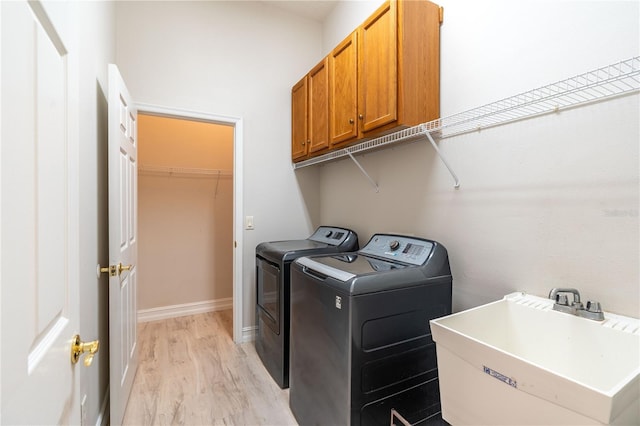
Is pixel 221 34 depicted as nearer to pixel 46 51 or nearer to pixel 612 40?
pixel 46 51

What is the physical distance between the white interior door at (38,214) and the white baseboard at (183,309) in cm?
274

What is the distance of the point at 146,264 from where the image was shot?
315cm

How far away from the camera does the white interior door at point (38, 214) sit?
0.42 meters

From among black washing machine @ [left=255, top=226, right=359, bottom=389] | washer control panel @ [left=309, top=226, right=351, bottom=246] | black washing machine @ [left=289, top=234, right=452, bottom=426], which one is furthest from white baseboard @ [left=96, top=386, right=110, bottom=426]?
washer control panel @ [left=309, top=226, right=351, bottom=246]

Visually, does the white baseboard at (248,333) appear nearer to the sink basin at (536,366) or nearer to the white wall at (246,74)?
the white wall at (246,74)

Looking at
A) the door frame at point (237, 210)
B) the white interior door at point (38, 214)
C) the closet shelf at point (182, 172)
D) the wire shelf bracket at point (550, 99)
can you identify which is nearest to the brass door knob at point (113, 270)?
the white interior door at point (38, 214)

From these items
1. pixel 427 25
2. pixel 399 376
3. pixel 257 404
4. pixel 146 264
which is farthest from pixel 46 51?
pixel 146 264

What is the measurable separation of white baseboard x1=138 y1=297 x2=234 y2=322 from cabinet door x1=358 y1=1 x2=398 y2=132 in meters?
2.75

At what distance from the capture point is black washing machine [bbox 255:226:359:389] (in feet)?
6.41

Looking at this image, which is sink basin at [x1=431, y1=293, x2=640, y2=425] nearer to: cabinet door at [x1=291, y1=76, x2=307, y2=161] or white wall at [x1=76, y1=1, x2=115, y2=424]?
white wall at [x1=76, y1=1, x2=115, y2=424]

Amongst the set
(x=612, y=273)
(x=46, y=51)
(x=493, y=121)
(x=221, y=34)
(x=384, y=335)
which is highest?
(x=221, y=34)

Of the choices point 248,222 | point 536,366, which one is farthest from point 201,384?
point 536,366

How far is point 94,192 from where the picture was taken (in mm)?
1493

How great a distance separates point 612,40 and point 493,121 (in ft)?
1.48
